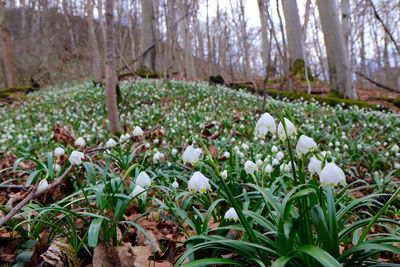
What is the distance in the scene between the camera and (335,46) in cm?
788

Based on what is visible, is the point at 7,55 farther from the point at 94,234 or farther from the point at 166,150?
the point at 94,234

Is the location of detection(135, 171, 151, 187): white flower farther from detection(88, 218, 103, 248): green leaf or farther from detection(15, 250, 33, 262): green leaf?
detection(15, 250, 33, 262): green leaf

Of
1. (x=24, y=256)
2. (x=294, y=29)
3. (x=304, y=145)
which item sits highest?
(x=294, y=29)

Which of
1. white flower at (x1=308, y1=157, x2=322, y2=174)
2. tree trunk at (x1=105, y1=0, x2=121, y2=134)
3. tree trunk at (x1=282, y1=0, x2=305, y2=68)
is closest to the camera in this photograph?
white flower at (x1=308, y1=157, x2=322, y2=174)

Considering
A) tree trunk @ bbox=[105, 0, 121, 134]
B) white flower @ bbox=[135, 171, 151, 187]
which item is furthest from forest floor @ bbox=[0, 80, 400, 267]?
tree trunk @ bbox=[105, 0, 121, 134]

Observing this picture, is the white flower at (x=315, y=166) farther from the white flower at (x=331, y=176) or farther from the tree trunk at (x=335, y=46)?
the tree trunk at (x=335, y=46)

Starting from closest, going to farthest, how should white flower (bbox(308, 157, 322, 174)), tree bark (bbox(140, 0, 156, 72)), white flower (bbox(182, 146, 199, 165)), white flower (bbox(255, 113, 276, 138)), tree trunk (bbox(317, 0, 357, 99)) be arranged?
white flower (bbox(308, 157, 322, 174)) < white flower (bbox(255, 113, 276, 138)) < white flower (bbox(182, 146, 199, 165)) < tree trunk (bbox(317, 0, 357, 99)) < tree bark (bbox(140, 0, 156, 72))

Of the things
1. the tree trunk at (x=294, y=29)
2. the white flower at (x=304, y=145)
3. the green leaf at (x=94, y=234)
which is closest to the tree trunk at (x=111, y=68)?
the green leaf at (x=94, y=234)

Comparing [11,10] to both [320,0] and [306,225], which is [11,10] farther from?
[306,225]

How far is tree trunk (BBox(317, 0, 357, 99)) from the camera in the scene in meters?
7.84

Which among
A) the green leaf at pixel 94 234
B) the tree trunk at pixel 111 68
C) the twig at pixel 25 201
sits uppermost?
the tree trunk at pixel 111 68

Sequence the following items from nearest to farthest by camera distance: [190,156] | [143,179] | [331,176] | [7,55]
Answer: [331,176] → [190,156] → [143,179] → [7,55]

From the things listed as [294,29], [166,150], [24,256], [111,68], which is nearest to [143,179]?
[24,256]

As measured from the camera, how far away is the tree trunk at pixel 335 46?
7836 mm
